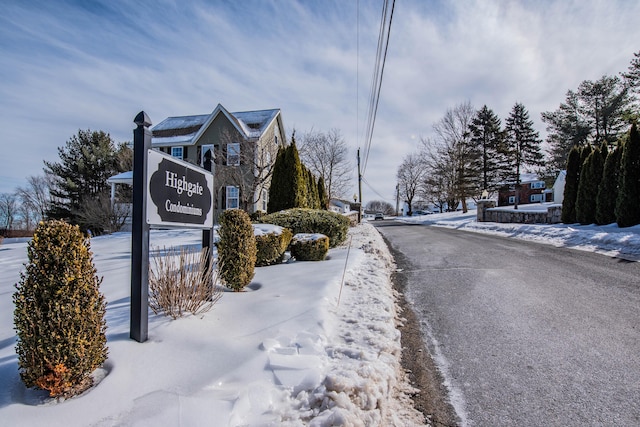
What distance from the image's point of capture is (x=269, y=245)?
6.01 m

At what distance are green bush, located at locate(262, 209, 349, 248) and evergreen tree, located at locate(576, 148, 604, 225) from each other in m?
11.3

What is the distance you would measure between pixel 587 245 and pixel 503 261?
4.07 meters

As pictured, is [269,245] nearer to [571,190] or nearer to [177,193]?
[177,193]

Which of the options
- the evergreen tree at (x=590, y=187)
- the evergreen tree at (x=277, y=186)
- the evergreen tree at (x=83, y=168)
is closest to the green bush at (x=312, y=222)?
the evergreen tree at (x=277, y=186)

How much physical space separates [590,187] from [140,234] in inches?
660

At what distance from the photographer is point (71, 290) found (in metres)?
1.96

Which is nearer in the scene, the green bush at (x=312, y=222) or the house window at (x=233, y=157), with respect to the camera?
the green bush at (x=312, y=222)

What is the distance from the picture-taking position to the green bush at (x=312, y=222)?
8.29 m

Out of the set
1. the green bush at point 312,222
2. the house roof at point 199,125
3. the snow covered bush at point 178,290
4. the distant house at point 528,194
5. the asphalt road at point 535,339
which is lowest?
the asphalt road at point 535,339

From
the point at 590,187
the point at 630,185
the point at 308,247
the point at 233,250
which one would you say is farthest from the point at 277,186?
the point at 590,187

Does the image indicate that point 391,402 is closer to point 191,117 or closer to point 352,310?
point 352,310

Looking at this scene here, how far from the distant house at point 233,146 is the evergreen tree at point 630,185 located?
560 inches

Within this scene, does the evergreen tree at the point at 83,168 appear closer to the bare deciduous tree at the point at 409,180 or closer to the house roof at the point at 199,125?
the house roof at the point at 199,125

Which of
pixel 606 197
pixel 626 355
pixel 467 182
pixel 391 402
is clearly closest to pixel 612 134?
pixel 467 182
